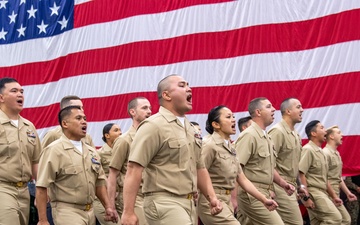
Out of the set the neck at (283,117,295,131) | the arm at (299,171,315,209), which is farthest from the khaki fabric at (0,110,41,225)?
the arm at (299,171,315,209)

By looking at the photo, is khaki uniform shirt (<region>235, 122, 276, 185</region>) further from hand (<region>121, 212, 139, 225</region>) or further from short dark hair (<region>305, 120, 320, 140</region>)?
hand (<region>121, 212, 139, 225</region>)

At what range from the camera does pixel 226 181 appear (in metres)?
8.73

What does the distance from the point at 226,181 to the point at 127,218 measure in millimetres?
2776

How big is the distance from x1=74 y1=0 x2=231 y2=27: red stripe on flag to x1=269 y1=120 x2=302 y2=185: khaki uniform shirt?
4.12 metres

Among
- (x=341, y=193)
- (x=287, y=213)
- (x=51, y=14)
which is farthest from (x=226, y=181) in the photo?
(x=51, y=14)

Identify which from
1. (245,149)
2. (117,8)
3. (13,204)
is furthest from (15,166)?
(117,8)

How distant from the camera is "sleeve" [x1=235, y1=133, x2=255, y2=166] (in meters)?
9.55

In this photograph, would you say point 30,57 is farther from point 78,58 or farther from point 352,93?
point 352,93

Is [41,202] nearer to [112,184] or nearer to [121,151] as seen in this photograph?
[112,184]

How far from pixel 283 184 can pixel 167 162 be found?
3427 mm

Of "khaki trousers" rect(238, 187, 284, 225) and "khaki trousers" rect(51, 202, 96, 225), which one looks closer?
"khaki trousers" rect(51, 202, 96, 225)

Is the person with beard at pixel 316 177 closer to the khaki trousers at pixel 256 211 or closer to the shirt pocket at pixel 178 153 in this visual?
the khaki trousers at pixel 256 211

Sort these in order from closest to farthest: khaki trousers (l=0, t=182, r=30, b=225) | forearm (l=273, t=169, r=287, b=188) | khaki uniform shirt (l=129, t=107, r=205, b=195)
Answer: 1. khaki uniform shirt (l=129, t=107, r=205, b=195)
2. khaki trousers (l=0, t=182, r=30, b=225)
3. forearm (l=273, t=169, r=287, b=188)

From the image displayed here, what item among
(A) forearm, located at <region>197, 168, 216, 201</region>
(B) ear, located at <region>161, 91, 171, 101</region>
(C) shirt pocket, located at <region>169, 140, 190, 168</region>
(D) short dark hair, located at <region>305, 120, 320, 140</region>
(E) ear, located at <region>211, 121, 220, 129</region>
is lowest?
(A) forearm, located at <region>197, 168, 216, 201</region>
